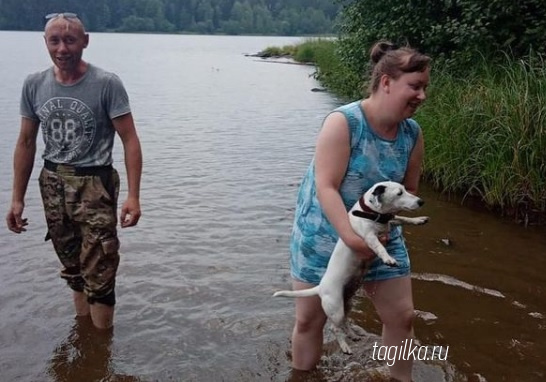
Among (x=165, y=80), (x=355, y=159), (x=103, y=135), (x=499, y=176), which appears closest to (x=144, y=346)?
(x=103, y=135)

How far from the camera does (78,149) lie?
4.48 meters

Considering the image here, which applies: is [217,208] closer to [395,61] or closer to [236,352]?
[236,352]

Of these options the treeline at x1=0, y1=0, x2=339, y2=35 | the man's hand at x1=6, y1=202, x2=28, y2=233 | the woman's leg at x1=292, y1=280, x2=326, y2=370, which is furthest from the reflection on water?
the treeline at x1=0, y1=0, x2=339, y2=35

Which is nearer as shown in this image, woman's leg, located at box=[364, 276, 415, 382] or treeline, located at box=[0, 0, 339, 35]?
woman's leg, located at box=[364, 276, 415, 382]

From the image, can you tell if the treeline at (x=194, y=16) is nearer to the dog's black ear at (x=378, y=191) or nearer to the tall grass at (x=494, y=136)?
the tall grass at (x=494, y=136)

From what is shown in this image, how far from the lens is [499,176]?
8.23m

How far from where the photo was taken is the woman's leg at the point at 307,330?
3.76 meters

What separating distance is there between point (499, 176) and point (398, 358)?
4.85m

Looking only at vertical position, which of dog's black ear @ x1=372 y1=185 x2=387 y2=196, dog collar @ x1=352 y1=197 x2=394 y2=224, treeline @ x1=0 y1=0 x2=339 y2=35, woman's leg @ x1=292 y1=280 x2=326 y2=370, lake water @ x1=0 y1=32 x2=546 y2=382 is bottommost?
treeline @ x1=0 y1=0 x2=339 y2=35

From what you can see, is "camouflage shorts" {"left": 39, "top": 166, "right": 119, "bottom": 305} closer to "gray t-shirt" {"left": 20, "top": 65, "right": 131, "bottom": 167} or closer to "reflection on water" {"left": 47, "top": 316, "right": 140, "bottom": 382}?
"gray t-shirt" {"left": 20, "top": 65, "right": 131, "bottom": 167}

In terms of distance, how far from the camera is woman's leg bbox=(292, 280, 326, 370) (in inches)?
148

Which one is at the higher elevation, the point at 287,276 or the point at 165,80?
the point at 287,276

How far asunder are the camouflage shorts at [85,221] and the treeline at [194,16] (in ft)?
412

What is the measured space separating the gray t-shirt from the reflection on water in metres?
1.46
